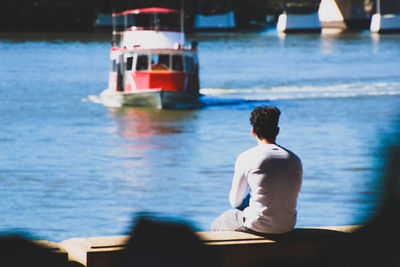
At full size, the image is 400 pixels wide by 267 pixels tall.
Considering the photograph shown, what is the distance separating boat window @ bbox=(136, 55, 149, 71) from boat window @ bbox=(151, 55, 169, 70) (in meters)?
0.21

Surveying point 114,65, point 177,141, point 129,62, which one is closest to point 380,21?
point 177,141

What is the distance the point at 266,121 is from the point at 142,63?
22825mm

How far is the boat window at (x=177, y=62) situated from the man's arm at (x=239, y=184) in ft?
73.6

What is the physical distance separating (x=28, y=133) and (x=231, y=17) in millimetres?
56662

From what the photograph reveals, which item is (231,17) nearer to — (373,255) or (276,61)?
(276,61)

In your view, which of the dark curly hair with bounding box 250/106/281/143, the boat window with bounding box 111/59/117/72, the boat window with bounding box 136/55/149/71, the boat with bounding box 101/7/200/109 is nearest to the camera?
the dark curly hair with bounding box 250/106/281/143

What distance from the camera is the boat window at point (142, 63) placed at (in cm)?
2644

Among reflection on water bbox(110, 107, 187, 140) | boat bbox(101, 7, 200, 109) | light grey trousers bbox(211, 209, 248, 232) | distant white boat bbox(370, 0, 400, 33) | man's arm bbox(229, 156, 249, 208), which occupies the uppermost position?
distant white boat bbox(370, 0, 400, 33)

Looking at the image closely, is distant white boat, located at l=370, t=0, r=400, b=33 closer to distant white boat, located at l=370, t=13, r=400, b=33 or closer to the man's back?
distant white boat, located at l=370, t=13, r=400, b=33

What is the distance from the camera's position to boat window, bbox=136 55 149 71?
26438 millimetres

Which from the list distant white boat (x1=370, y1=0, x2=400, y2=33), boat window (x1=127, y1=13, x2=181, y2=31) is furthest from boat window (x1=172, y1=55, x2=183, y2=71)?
distant white boat (x1=370, y1=0, x2=400, y2=33)

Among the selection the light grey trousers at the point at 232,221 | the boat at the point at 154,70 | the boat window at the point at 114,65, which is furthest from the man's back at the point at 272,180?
the boat window at the point at 114,65

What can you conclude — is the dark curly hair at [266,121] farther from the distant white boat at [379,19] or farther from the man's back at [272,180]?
the distant white boat at [379,19]

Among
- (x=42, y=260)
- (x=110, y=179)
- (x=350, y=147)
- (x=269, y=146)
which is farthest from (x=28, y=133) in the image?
(x=42, y=260)
